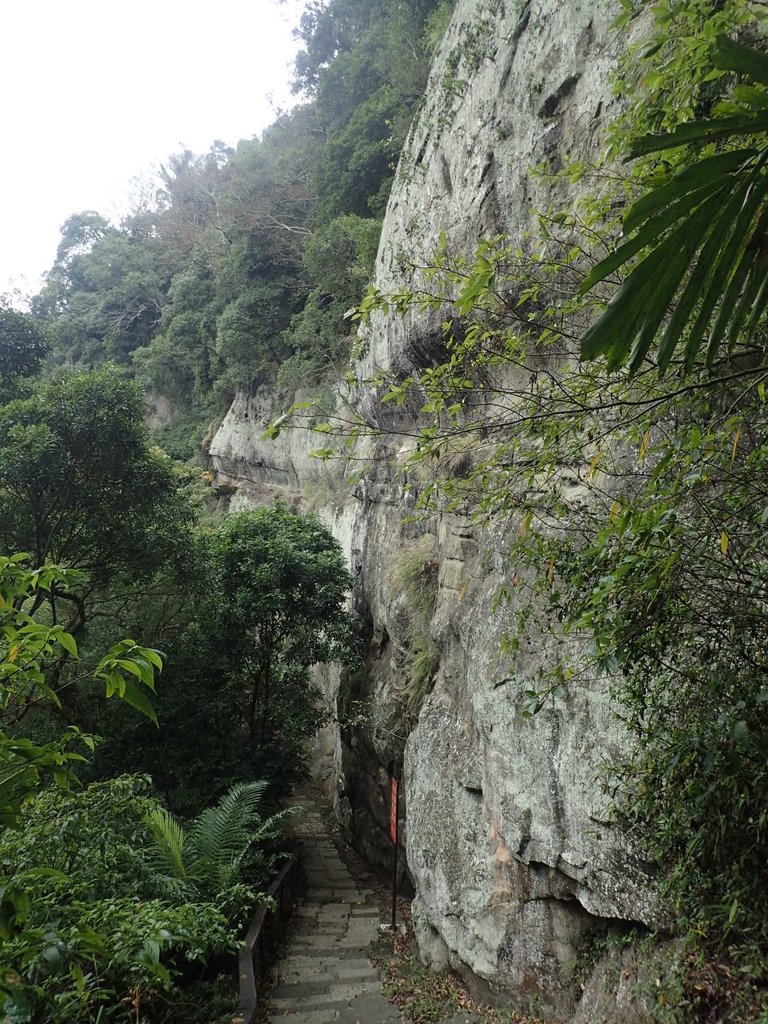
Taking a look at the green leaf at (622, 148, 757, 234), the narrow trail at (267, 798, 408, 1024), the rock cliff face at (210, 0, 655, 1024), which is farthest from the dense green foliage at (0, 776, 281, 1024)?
the rock cliff face at (210, 0, 655, 1024)

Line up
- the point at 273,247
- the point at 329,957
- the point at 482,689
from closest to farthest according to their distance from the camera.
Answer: the point at 482,689 < the point at 329,957 < the point at 273,247

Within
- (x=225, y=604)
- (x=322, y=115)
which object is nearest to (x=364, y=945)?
(x=225, y=604)

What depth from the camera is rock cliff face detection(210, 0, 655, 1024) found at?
396 centimetres

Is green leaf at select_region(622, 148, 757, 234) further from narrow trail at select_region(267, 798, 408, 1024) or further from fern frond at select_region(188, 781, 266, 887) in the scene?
fern frond at select_region(188, 781, 266, 887)

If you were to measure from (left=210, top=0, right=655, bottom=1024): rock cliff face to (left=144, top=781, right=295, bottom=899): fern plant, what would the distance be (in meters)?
1.88

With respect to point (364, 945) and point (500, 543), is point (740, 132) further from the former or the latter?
point (364, 945)

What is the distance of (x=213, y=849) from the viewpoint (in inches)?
246

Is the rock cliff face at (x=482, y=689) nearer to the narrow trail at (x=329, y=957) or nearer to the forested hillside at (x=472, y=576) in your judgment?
the forested hillside at (x=472, y=576)

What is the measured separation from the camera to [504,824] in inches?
184

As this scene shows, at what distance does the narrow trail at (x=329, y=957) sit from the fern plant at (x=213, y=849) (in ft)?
3.23

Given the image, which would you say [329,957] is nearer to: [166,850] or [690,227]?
[166,850]

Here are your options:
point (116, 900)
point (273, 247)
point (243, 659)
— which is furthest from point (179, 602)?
point (273, 247)

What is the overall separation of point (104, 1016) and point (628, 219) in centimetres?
482

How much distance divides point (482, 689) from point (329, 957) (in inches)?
156
